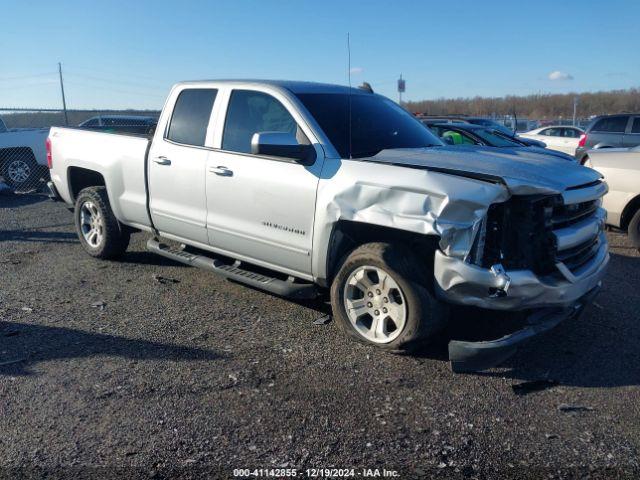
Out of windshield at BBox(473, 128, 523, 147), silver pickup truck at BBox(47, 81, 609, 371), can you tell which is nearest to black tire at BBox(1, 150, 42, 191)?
silver pickup truck at BBox(47, 81, 609, 371)

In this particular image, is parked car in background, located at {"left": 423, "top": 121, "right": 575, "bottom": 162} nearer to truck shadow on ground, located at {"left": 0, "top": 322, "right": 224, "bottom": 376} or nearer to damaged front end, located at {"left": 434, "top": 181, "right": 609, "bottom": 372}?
damaged front end, located at {"left": 434, "top": 181, "right": 609, "bottom": 372}

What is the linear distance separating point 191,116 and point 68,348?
243 centimetres

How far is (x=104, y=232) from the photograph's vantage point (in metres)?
6.73

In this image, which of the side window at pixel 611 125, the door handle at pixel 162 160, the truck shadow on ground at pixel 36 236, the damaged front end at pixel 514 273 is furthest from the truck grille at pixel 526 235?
the side window at pixel 611 125

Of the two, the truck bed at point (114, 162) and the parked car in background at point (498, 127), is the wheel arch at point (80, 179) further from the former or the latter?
Answer: the parked car in background at point (498, 127)

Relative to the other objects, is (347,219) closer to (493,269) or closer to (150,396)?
(493,269)

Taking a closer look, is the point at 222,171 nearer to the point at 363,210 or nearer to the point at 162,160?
the point at 162,160

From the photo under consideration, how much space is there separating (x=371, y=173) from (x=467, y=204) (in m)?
0.77

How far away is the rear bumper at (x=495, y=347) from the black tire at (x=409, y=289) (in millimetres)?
280

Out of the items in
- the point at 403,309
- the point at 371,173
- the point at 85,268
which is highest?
the point at 371,173

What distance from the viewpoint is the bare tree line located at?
191ft

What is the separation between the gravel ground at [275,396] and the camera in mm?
3098

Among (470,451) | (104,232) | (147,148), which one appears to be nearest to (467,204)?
(470,451)

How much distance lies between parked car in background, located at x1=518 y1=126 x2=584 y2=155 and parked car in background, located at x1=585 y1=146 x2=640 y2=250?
39.7ft
